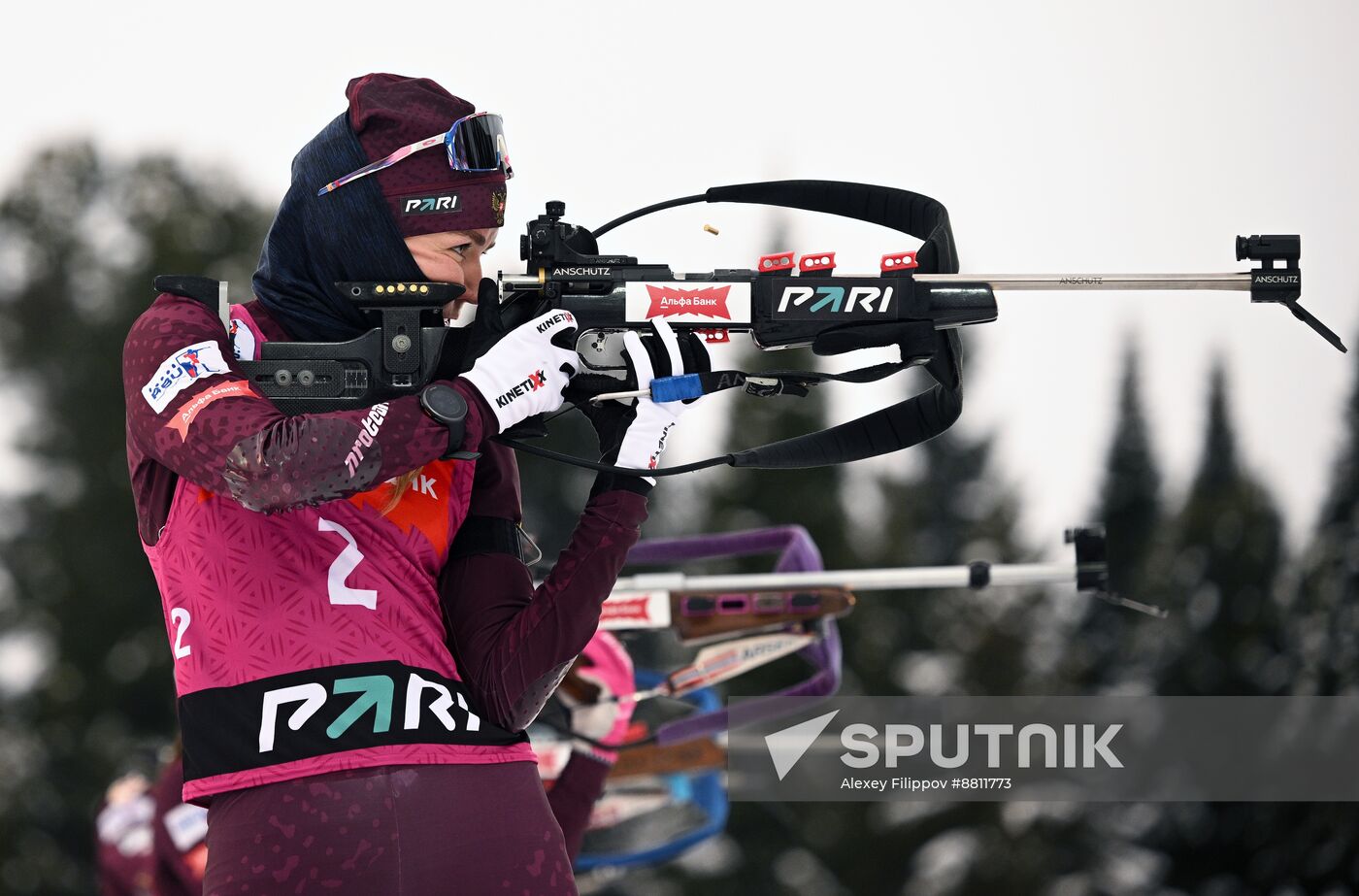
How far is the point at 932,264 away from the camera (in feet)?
10.4

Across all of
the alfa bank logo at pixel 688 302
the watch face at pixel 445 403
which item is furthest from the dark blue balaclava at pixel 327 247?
the alfa bank logo at pixel 688 302

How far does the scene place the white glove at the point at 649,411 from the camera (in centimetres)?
286

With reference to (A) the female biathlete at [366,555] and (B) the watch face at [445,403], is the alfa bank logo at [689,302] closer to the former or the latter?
(A) the female biathlete at [366,555]

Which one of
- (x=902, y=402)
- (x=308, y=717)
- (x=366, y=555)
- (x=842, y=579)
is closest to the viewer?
(x=308, y=717)

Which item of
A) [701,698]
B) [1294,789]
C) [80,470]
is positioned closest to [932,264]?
[701,698]

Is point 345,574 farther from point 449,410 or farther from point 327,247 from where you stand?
point 327,247

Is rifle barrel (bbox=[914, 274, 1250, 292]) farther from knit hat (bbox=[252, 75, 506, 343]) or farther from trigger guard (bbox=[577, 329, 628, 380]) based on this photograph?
knit hat (bbox=[252, 75, 506, 343])

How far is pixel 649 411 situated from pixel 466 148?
20.8 inches

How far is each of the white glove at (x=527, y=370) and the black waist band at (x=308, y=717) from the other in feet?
1.45

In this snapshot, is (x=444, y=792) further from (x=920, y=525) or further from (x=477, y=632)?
(x=920, y=525)

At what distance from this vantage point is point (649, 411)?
2.89 m

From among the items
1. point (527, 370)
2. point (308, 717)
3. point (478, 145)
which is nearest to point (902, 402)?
point (527, 370)

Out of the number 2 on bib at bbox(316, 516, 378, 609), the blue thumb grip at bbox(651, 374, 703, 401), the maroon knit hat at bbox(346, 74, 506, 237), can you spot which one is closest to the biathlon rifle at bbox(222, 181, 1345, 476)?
the blue thumb grip at bbox(651, 374, 703, 401)

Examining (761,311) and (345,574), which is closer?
(345,574)
